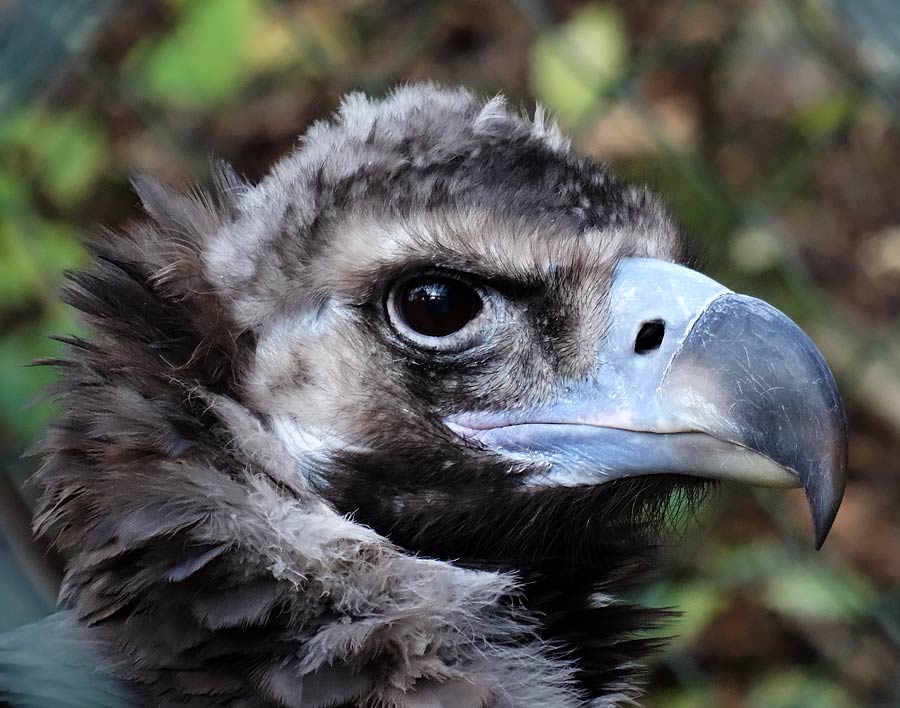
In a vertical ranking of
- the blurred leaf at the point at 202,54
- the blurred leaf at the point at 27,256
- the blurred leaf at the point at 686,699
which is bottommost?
the blurred leaf at the point at 686,699

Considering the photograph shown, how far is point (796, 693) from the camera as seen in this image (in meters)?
2.64

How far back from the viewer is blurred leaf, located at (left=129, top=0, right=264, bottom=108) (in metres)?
2.51

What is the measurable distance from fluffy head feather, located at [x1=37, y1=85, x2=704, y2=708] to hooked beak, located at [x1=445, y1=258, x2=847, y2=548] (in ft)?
0.09

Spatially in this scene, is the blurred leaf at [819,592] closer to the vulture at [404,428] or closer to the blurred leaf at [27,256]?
the vulture at [404,428]

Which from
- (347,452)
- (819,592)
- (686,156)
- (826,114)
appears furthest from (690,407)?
(826,114)

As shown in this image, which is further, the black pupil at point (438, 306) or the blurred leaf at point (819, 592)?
the blurred leaf at point (819, 592)

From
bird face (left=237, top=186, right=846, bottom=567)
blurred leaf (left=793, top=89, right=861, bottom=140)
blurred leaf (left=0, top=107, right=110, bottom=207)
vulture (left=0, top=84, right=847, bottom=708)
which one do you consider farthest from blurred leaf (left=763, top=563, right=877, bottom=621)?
blurred leaf (left=0, top=107, right=110, bottom=207)

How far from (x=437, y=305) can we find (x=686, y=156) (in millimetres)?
1339

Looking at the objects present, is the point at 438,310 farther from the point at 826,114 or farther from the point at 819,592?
the point at 826,114

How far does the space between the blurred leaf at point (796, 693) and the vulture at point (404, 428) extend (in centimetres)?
136

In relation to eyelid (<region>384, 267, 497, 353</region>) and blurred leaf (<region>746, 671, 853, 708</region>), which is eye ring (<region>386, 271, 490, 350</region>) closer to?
eyelid (<region>384, 267, 497, 353</region>)

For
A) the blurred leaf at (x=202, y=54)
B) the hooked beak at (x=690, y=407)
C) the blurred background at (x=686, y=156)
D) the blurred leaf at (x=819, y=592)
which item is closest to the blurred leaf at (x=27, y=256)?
the blurred background at (x=686, y=156)

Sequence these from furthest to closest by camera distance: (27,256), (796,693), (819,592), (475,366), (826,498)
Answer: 1. (796,693)
2. (819,592)
3. (27,256)
4. (475,366)
5. (826,498)

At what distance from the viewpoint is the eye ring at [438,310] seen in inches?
49.9
